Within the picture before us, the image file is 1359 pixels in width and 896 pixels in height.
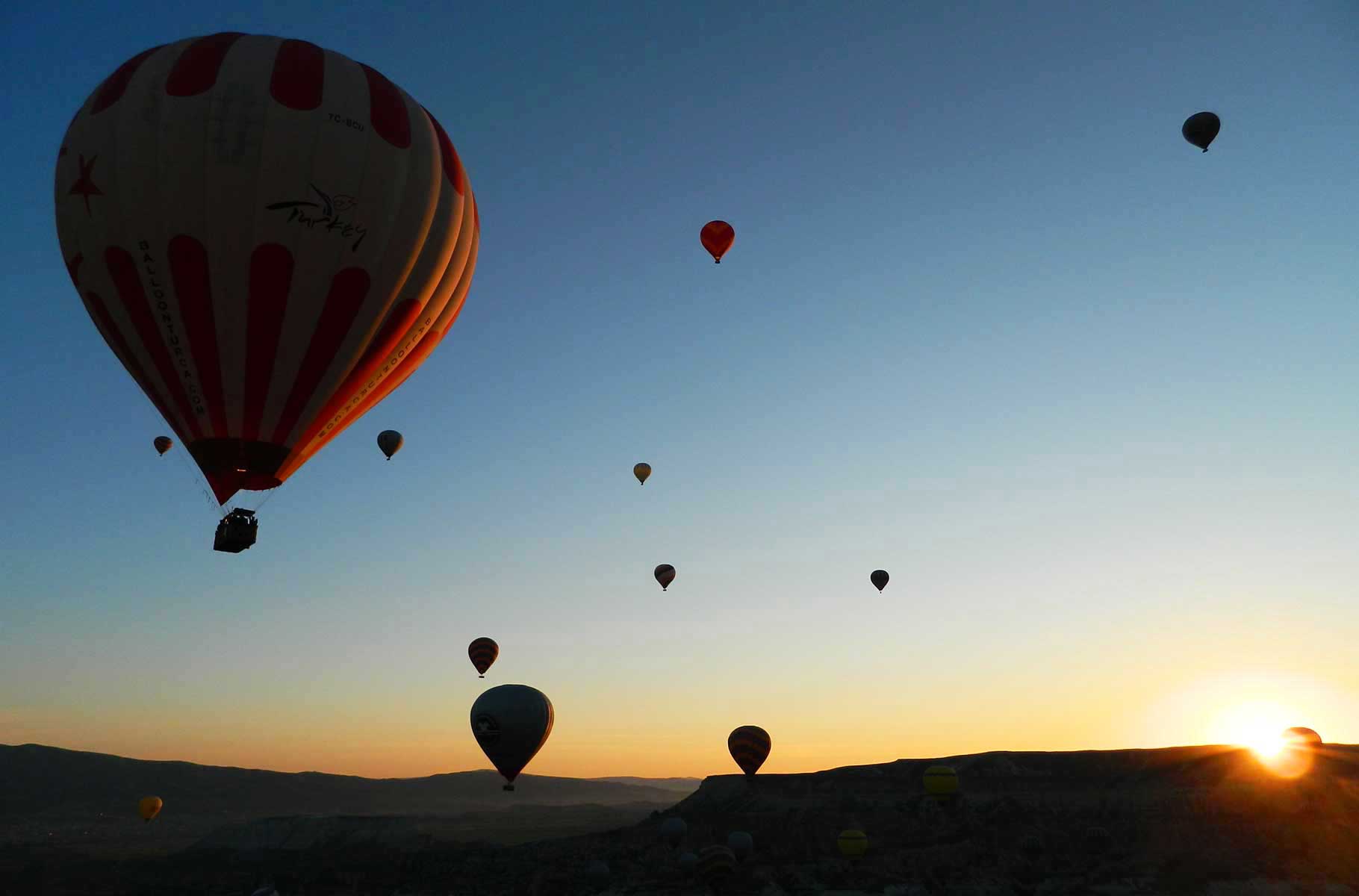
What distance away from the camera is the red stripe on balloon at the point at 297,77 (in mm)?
20625

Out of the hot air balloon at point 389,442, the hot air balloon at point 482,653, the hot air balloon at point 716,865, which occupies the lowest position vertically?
the hot air balloon at point 716,865

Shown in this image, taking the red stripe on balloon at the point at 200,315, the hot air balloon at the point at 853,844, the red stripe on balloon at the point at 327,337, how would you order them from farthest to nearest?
the hot air balloon at the point at 853,844 < the red stripe on balloon at the point at 327,337 < the red stripe on balloon at the point at 200,315

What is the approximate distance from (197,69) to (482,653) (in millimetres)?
25885

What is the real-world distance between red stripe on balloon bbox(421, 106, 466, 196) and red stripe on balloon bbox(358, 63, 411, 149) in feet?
3.60

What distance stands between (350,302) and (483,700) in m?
18.9

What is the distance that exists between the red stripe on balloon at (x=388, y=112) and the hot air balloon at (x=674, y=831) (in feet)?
117

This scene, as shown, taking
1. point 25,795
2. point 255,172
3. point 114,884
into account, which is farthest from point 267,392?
point 25,795

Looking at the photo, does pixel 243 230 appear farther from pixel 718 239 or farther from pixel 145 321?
pixel 718 239

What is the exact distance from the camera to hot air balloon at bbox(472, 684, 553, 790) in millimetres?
34281

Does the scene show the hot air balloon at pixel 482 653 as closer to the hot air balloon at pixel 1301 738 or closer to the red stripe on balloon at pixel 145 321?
the red stripe on balloon at pixel 145 321

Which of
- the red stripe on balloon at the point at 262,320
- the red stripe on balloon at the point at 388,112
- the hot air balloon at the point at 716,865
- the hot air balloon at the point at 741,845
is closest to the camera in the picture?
the red stripe on balloon at the point at 262,320

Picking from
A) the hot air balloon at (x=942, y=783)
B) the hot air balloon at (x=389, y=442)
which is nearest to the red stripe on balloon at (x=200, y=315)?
the hot air balloon at (x=389, y=442)

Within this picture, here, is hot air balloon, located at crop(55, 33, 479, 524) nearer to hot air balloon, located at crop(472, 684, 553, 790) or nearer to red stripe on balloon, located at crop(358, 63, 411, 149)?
red stripe on balloon, located at crop(358, 63, 411, 149)

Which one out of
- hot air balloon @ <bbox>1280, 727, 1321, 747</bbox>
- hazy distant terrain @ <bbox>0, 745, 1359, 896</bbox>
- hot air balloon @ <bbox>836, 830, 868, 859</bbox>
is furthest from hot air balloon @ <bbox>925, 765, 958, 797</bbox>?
hot air balloon @ <bbox>1280, 727, 1321, 747</bbox>
